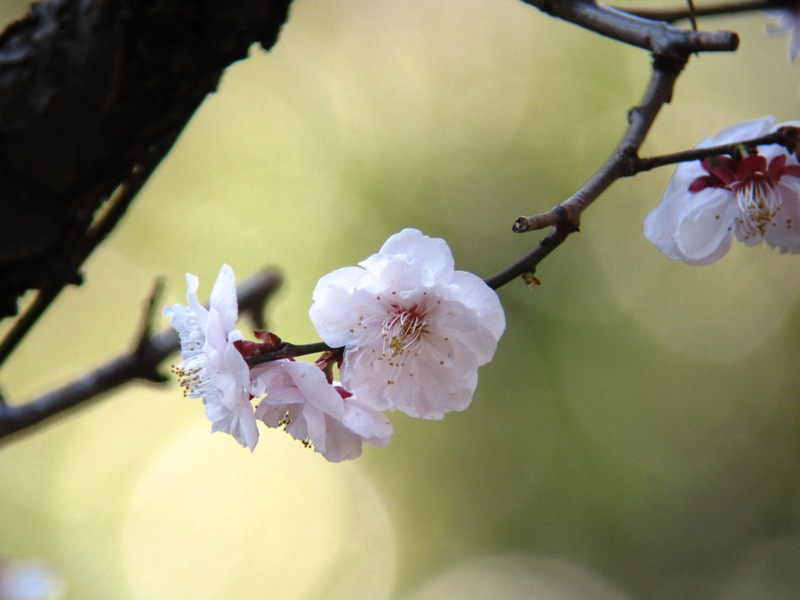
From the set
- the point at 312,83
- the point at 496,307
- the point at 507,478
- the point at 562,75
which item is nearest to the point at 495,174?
the point at 562,75

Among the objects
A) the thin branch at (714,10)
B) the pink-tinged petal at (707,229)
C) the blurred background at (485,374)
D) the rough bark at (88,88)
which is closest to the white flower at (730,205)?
the pink-tinged petal at (707,229)

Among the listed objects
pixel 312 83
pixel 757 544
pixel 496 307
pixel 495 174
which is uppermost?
pixel 496 307

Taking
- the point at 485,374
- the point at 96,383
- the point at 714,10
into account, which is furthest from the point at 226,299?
the point at 485,374

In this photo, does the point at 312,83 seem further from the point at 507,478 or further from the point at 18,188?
the point at 18,188

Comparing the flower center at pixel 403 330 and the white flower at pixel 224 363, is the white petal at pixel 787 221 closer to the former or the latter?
the flower center at pixel 403 330

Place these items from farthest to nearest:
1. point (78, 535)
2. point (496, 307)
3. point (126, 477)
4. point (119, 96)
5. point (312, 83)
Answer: point (312, 83) < point (126, 477) < point (78, 535) < point (119, 96) < point (496, 307)

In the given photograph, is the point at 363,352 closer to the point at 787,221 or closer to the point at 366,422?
the point at 366,422
